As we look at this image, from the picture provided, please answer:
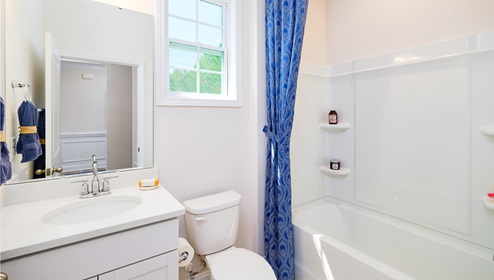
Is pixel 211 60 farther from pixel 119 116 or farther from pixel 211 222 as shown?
pixel 211 222

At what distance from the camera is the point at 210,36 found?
1.93 metres

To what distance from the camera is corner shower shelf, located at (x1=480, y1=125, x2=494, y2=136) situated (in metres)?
1.39

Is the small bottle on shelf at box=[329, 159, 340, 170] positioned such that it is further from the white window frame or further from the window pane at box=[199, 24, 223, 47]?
the window pane at box=[199, 24, 223, 47]

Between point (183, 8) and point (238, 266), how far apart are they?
1.88 meters

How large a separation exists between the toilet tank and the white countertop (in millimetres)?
295

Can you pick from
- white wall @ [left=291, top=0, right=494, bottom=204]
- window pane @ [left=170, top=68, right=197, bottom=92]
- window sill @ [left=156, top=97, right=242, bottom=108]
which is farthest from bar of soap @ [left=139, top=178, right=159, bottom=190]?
white wall @ [left=291, top=0, right=494, bottom=204]

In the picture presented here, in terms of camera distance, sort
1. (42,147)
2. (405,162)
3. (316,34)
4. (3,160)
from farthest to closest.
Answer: (316,34), (405,162), (42,147), (3,160)

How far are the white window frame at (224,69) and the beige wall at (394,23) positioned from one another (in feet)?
3.64

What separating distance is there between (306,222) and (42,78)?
2176 mm

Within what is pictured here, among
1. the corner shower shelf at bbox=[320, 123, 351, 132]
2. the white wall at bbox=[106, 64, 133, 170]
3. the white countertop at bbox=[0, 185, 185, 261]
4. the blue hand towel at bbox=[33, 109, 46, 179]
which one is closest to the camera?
the white countertop at bbox=[0, 185, 185, 261]

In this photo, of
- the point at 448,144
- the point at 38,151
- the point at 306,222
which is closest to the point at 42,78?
the point at 38,151

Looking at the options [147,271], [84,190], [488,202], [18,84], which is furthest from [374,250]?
[18,84]

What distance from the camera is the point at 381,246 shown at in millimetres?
1935

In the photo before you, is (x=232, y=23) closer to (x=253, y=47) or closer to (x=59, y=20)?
(x=253, y=47)
